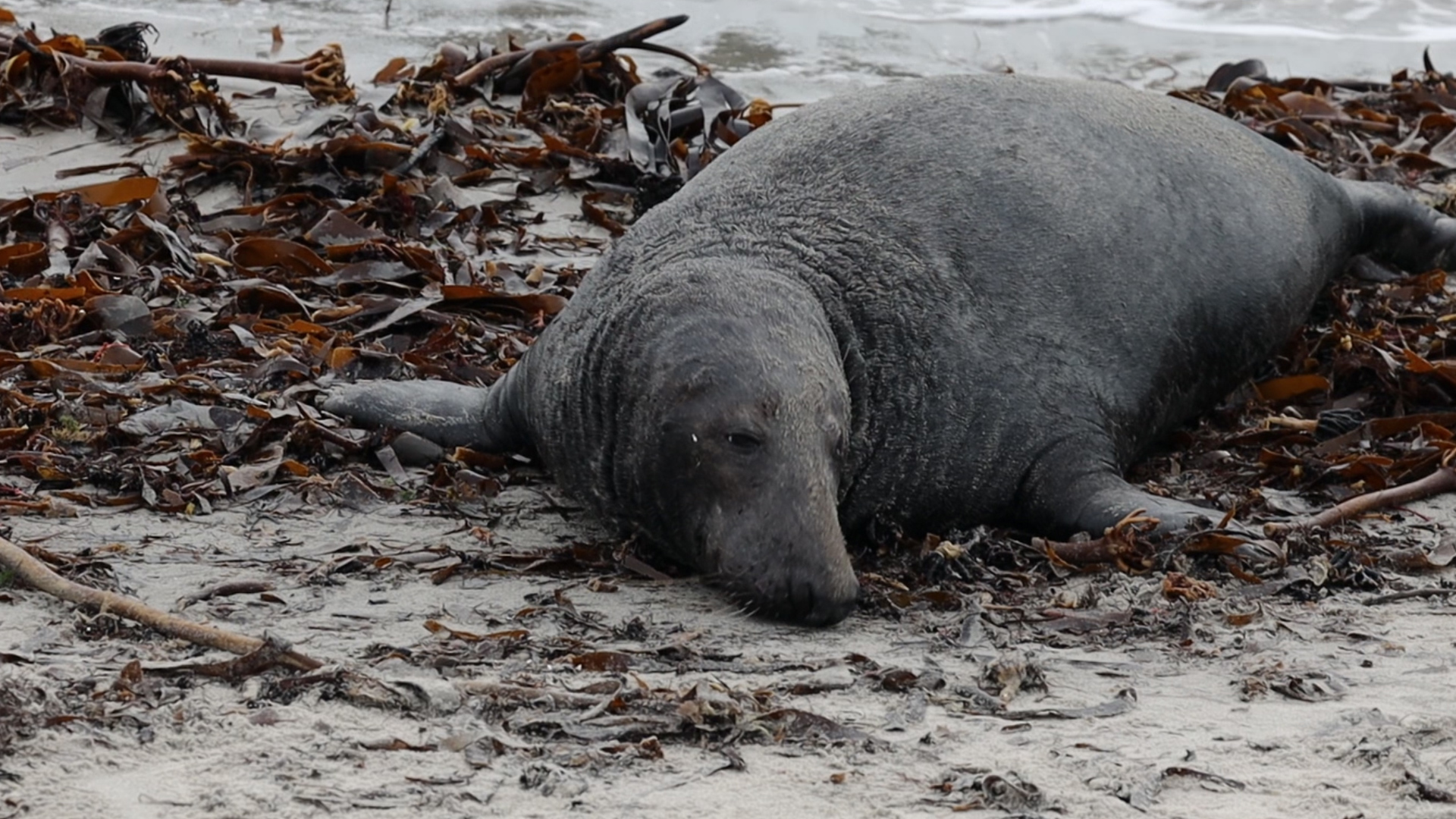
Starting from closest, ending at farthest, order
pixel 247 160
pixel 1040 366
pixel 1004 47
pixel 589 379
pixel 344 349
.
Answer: pixel 589 379 < pixel 1040 366 < pixel 344 349 < pixel 247 160 < pixel 1004 47

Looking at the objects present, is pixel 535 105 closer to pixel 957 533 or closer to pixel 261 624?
pixel 957 533

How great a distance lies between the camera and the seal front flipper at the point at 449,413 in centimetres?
579

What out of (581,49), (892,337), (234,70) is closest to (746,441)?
(892,337)

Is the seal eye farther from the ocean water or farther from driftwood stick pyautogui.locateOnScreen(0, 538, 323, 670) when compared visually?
the ocean water

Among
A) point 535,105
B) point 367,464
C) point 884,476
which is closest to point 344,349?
point 367,464

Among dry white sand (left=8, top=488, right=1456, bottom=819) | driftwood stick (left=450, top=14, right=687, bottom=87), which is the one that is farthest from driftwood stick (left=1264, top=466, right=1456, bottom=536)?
driftwood stick (left=450, top=14, right=687, bottom=87)

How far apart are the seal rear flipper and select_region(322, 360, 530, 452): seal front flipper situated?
3725 millimetres

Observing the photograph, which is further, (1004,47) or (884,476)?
(1004,47)

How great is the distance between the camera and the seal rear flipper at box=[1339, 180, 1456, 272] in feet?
24.8

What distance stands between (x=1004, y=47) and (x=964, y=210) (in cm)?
769

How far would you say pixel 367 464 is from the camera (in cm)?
563

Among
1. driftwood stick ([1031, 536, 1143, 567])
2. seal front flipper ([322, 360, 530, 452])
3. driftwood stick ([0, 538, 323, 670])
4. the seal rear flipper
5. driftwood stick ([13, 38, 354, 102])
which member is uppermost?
driftwood stick ([13, 38, 354, 102])

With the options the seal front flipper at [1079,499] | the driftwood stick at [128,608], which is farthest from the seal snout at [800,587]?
the driftwood stick at [128,608]

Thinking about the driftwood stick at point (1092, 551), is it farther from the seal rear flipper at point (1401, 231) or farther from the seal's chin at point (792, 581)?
the seal rear flipper at point (1401, 231)
